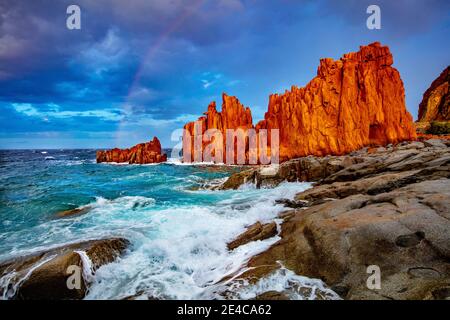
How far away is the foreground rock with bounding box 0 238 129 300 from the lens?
7492 mm

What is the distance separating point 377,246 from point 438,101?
333 feet

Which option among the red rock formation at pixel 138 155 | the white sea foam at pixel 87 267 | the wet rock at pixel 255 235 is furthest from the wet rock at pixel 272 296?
the red rock formation at pixel 138 155

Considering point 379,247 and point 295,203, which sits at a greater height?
point 379,247

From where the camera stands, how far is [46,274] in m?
7.64

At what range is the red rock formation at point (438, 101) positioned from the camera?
7631cm

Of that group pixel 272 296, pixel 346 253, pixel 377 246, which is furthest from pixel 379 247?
pixel 272 296

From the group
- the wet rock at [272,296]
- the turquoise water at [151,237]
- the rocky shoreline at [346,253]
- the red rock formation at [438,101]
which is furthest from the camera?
the red rock formation at [438,101]

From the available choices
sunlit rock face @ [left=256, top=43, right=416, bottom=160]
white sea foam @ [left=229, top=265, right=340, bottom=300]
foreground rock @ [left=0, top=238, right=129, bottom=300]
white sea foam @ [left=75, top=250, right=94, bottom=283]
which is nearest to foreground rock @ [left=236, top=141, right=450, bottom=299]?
white sea foam @ [left=229, top=265, right=340, bottom=300]

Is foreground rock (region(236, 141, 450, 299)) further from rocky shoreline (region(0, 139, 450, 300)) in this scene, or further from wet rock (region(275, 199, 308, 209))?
wet rock (region(275, 199, 308, 209))

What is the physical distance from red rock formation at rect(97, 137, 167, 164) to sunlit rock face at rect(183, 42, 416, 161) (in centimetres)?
4374

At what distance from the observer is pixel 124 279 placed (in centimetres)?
831

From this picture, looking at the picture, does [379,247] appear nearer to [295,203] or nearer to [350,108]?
[295,203]

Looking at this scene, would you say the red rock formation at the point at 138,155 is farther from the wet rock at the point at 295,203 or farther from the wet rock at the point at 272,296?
the wet rock at the point at 272,296

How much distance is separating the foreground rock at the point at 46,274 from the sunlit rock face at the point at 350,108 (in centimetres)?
5026
